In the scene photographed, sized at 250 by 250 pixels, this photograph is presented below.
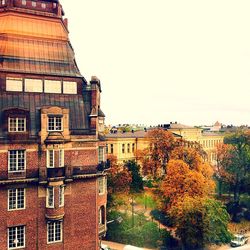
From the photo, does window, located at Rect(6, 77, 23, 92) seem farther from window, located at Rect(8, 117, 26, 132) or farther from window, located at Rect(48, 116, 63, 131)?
window, located at Rect(48, 116, 63, 131)

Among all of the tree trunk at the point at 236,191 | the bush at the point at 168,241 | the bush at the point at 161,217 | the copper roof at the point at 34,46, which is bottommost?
the bush at the point at 168,241

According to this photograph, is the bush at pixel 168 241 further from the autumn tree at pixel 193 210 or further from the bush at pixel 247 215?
the bush at pixel 247 215

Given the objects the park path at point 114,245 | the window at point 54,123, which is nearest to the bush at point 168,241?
the park path at point 114,245

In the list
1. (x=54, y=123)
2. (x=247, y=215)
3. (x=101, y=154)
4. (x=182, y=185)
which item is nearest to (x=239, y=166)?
(x=247, y=215)

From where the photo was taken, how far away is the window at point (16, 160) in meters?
30.5

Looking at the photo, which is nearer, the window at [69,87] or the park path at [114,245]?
the window at [69,87]

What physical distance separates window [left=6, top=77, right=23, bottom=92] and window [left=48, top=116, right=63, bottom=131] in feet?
13.1

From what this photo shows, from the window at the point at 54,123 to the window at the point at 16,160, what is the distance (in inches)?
130

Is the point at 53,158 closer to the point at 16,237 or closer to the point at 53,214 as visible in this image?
the point at 53,214

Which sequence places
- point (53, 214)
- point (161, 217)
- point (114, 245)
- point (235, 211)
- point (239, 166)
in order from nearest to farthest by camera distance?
point (53, 214) → point (114, 245) → point (161, 217) → point (235, 211) → point (239, 166)

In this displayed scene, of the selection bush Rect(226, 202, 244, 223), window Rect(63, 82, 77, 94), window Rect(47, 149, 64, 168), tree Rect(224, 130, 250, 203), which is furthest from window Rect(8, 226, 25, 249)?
tree Rect(224, 130, 250, 203)

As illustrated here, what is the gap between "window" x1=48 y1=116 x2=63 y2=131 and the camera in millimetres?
32156

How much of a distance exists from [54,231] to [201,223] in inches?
757

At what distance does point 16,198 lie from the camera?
30.7 metres
